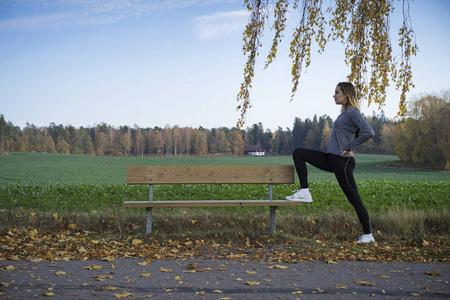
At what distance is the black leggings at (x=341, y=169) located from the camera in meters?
4.92

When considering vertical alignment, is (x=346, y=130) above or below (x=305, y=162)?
above

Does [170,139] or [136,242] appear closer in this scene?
[136,242]

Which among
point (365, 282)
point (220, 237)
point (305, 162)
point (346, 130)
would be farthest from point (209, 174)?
point (365, 282)

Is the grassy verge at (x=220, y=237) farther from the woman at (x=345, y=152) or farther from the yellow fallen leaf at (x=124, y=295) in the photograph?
the yellow fallen leaf at (x=124, y=295)

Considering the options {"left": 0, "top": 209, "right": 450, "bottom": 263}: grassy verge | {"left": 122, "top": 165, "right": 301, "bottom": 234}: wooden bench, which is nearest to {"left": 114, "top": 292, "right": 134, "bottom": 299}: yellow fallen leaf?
{"left": 0, "top": 209, "right": 450, "bottom": 263}: grassy verge

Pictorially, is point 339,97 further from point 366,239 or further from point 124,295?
point 124,295

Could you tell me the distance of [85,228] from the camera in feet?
19.4

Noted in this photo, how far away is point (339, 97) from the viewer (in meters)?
5.07

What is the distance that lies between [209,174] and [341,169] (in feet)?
6.08

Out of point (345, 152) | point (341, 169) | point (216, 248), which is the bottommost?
point (216, 248)

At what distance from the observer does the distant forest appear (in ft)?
244

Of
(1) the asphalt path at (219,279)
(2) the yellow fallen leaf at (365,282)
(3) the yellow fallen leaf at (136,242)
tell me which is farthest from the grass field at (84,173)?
(2) the yellow fallen leaf at (365,282)

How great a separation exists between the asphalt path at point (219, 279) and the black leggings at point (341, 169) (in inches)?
40.9

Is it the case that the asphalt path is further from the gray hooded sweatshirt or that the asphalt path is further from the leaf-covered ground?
the gray hooded sweatshirt
